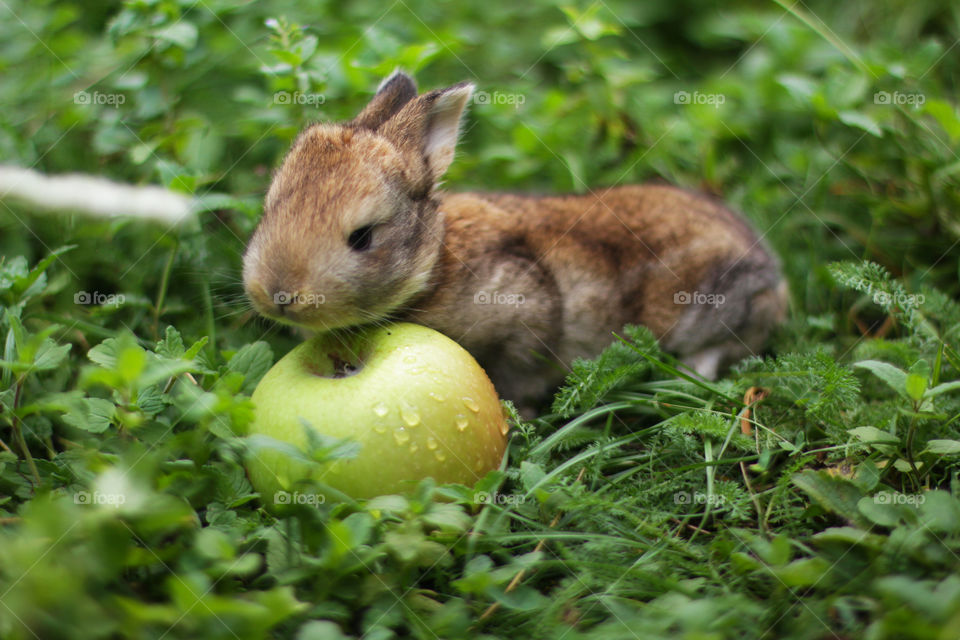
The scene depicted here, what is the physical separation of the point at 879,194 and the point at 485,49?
3.63 meters

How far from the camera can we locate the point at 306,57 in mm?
4664

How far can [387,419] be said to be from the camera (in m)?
3.26

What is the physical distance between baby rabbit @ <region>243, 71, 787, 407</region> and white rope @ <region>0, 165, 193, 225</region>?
915 mm

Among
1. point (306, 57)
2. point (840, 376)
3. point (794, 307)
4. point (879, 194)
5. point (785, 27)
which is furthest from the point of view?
point (785, 27)

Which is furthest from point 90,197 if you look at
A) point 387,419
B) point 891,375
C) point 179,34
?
point 891,375

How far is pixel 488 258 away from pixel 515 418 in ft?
3.64

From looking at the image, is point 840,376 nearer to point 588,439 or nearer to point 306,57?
point 588,439

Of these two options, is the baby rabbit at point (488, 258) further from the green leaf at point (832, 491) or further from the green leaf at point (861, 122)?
the green leaf at point (832, 491)

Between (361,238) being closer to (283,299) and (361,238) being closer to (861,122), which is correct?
(283,299)

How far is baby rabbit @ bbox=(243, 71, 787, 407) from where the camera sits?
3.85 meters

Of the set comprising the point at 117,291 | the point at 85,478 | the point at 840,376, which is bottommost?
the point at 117,291

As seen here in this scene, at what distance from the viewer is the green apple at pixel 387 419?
3.23 meters

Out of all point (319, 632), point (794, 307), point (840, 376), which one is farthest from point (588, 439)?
point (794, 307)

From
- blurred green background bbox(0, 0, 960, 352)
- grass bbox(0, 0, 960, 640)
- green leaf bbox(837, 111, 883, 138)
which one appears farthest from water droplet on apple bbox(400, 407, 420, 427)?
green leaf bbox(837, 111, 883, 138)
